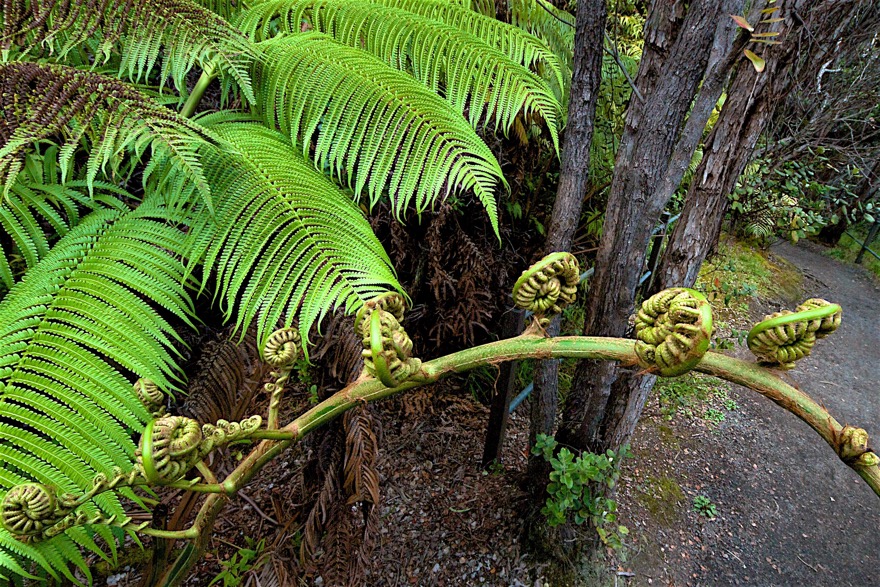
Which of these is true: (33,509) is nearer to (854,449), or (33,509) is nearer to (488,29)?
(854,449)

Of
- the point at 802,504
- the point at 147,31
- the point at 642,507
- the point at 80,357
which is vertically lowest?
the point at 802,504

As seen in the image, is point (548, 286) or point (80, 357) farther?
point (80, 357)

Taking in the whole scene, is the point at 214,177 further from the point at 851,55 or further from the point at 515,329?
the point at 851,55

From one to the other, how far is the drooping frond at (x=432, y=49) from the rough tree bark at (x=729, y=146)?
40 centimetres

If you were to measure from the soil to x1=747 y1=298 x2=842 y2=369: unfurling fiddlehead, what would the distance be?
114cm

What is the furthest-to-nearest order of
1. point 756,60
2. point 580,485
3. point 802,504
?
point 802,504 → point 580,485 → point 756,60

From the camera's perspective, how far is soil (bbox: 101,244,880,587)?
175 cm

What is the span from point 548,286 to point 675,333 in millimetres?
133

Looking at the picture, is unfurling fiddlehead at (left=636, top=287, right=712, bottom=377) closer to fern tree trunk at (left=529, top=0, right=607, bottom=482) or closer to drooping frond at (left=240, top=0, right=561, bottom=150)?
drooping frond at (left=240, top=0, right=561, bottom=150)

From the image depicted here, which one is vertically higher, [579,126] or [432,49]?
[432,49]

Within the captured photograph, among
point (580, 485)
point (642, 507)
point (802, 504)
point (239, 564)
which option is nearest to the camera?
point (239, 564)

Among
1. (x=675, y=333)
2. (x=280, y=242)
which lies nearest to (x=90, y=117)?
(x=280, y=242)

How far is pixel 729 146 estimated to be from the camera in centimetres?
114

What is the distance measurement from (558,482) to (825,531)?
6.10 feet
